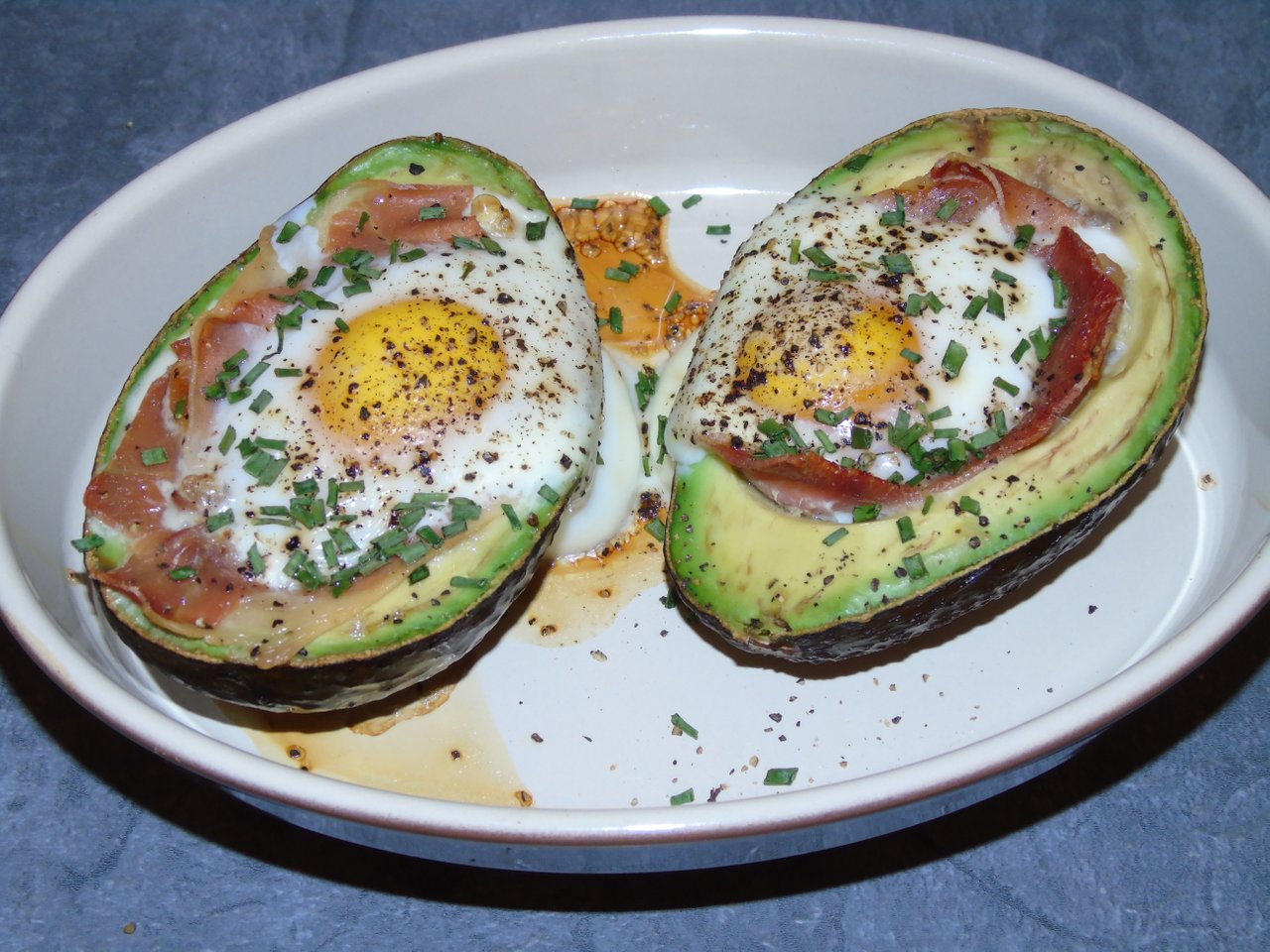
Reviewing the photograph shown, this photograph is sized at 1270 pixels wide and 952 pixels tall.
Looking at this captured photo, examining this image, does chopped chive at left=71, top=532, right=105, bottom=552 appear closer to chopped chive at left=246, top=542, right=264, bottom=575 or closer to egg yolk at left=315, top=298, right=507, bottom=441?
chopped chive at left=246, top=542, right=264, bottom=575

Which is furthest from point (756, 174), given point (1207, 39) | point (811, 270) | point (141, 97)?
point (141, 97)

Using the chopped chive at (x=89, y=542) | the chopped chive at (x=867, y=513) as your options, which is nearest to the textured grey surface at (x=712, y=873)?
the chopped chive at (x=89, y=542)

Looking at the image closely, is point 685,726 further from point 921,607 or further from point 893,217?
point 893,217

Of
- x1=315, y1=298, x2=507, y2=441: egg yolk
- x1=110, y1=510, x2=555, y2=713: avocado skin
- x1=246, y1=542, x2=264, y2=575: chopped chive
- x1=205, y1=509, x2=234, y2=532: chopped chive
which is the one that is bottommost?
x1=110, y1=510, x2=555, y2=713: avocado skin

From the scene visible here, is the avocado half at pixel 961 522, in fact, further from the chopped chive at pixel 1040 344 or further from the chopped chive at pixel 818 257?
the chopped chive at pixel 818 257

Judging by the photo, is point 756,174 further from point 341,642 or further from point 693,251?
point 341,642

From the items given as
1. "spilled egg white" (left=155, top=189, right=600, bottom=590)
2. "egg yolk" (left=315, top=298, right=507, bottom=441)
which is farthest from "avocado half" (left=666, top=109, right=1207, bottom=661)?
"egg yolk" (left=315, top=298, right=507, bottom=441)

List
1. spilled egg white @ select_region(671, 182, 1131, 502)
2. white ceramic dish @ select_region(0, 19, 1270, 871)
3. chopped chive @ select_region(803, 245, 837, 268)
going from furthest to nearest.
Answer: chopped chive @ select_region(803, 245, 837, 268) < spilled egg white @ select_region(671, 182, 1131, 502) < white ceramic dish @ select_region(0, 19, 1270, 871)
